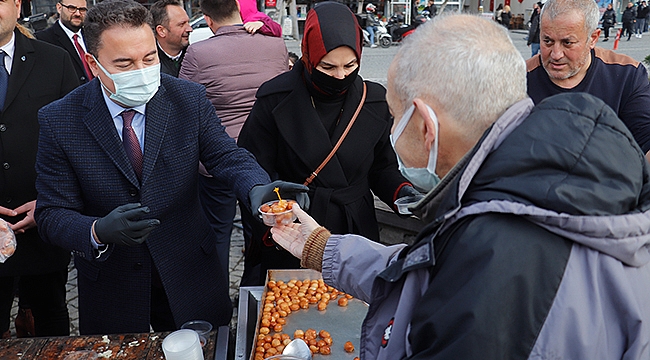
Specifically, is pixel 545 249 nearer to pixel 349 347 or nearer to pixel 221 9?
pixel 349 347

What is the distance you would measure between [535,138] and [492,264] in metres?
0.28

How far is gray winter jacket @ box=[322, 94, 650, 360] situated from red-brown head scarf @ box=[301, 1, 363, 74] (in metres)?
1.68

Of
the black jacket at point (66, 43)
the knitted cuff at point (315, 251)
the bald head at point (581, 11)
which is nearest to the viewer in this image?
the knitted cuff at point (315, 251)

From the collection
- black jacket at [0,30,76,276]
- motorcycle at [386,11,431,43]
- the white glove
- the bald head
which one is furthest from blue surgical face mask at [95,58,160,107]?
motorcycle at [386,11,431,43]

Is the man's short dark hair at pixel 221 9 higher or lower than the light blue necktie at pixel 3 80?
higher

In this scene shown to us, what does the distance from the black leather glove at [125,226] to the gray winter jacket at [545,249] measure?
1231 mm

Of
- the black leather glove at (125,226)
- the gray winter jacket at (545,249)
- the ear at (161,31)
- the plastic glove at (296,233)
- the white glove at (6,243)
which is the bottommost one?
the white glove at (6,243)

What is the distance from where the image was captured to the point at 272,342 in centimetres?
225

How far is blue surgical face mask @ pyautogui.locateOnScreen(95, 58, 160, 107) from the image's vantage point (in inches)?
88.9

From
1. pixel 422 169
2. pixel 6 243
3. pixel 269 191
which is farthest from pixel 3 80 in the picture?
pixel 422 169

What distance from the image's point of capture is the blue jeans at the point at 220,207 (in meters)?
4.38

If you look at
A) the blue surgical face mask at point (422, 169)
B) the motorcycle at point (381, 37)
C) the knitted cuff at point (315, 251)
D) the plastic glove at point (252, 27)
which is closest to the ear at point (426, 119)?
the blue surgical face mask at point (422, 169)

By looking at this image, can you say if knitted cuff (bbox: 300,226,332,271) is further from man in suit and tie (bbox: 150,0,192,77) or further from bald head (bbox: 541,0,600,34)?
man in suit and tie (bbox: 150,0,192,77)

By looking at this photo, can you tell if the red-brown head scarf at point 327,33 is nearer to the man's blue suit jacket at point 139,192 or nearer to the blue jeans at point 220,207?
the man's blue suit jacket at point 139,192
